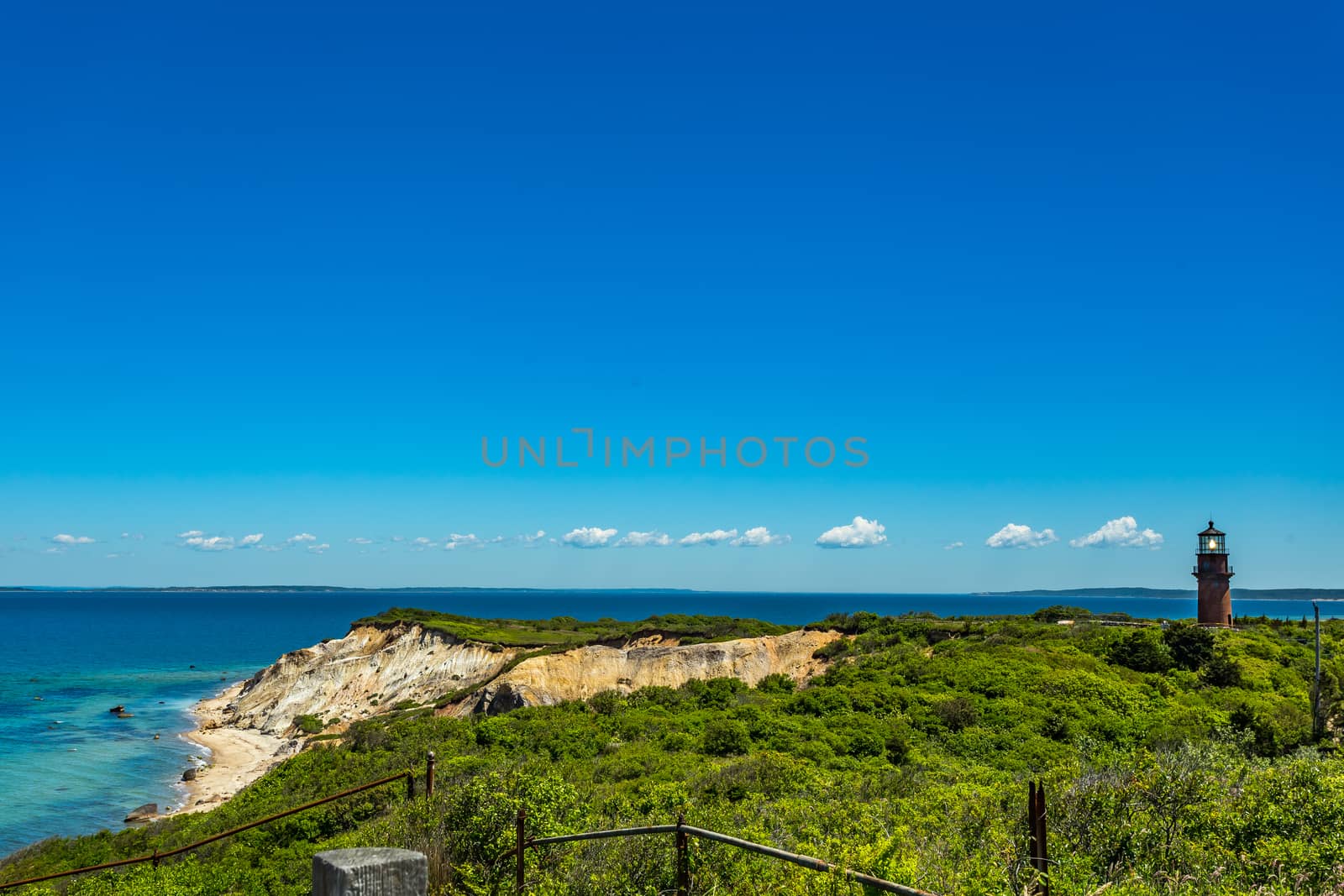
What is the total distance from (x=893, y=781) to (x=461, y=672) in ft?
125

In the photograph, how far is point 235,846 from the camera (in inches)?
580

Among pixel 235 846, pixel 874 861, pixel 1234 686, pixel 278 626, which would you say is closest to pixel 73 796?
pixel 235 846

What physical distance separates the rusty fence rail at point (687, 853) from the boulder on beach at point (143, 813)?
1089 inches

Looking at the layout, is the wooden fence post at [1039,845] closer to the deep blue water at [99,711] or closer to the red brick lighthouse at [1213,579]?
the deep blue water at [99,711]

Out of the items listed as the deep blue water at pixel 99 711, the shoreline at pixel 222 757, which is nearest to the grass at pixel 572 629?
the shoreline at pixel 222 757

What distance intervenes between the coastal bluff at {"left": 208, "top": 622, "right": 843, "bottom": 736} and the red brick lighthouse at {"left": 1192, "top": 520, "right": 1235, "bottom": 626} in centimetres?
1712

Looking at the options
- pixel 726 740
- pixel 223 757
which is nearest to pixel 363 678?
pixel 223 757

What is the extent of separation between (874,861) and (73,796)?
121 feet

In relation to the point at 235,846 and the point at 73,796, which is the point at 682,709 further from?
the point at 73,796

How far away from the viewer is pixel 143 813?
29391 millimetres

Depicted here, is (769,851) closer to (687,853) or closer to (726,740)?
(687,853)

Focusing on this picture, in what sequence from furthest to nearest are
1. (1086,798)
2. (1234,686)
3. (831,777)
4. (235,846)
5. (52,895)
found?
(1234,686)
(235,846)
(831,777)
(52,895)
(1086,798)

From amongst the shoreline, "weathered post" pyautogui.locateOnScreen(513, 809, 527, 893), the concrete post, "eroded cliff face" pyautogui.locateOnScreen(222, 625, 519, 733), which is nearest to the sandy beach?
the shoreline

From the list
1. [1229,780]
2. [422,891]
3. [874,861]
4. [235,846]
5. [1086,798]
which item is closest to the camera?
[422,891]
